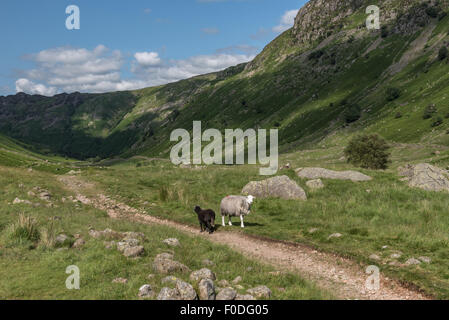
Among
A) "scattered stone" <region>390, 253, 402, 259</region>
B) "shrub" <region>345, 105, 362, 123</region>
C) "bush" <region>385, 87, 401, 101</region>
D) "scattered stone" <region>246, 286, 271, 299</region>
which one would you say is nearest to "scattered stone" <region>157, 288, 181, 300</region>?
"scattered stone" <region>246, 286, 271, 299</region>

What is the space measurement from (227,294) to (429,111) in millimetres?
105521

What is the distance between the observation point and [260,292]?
381 inches

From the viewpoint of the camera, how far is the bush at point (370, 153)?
5094 centimetres

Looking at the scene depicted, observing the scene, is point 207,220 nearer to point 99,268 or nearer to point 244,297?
point 99,268

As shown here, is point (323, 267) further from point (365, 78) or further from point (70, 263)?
point (365, 78)

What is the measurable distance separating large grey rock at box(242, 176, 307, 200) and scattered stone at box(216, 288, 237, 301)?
18.0 m

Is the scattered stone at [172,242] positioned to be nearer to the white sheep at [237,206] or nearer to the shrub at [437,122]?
the white sheep at [237,206]

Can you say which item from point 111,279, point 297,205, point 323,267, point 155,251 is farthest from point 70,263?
point 297,205

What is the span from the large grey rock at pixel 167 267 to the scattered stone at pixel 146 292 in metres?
1.48

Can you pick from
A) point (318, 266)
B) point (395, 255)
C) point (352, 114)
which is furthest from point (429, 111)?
point (318, 266)

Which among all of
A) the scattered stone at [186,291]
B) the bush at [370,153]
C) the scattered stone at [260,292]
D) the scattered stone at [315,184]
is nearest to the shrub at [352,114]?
the bush at [370,153]

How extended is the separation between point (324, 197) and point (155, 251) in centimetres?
1759

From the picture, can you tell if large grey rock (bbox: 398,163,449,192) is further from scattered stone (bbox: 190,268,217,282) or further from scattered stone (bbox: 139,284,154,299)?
scattered stone (bbox: 139,284,154,299)

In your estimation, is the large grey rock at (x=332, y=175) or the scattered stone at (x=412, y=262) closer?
the scattered stone at (x=412, y=262)
